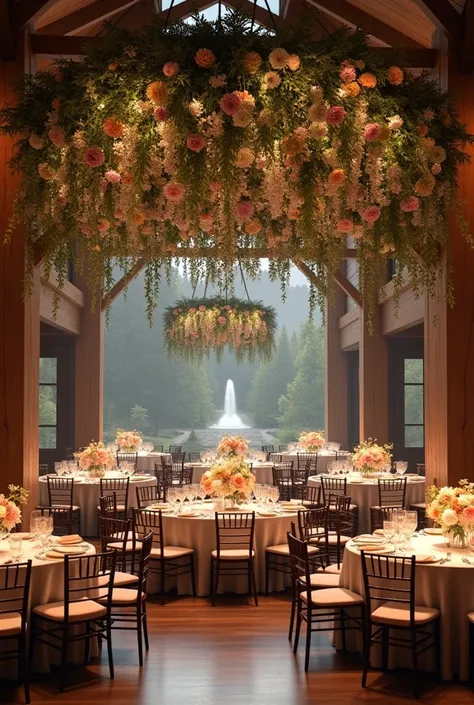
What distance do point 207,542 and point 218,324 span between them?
233 inches

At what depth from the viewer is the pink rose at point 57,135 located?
4848mm

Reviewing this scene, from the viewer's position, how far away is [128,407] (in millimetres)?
37969

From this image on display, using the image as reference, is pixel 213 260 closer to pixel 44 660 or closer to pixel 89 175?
pixel 89 175

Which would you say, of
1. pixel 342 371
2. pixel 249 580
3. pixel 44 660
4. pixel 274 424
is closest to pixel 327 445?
pixel 342 371

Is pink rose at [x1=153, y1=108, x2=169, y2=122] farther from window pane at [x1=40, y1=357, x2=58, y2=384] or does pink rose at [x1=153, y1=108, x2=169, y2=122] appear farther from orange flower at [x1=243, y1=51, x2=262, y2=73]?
window pane at [x1=40, y1=357, x2=58, y2=384]

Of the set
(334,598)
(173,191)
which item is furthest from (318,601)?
(173,191)

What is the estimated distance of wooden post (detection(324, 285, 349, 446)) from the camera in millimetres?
18516

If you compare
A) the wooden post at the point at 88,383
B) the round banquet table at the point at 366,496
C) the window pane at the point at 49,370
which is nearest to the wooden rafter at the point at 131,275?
the round banquet table at the point at 366,496

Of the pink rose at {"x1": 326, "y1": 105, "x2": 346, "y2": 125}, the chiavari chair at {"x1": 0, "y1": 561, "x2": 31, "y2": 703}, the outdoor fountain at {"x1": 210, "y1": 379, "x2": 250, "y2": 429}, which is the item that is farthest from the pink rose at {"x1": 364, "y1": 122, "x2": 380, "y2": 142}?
the outdoor fountain at {"x1": 210, "y1": 379, "x2": 250, "y2": 429}

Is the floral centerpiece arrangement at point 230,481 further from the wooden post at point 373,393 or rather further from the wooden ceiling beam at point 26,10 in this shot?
the wooden post at point 373,393

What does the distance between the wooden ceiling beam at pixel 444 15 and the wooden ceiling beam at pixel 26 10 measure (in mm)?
3105

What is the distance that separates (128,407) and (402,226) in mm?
33436

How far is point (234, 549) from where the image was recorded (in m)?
8.12

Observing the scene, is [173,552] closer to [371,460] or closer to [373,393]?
[371,460]
